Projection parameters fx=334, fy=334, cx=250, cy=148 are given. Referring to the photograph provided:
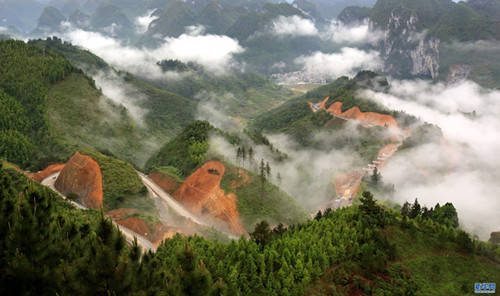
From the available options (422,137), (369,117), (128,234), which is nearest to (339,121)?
(369,117)

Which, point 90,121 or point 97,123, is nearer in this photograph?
point 90,121

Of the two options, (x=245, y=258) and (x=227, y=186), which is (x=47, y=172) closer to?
(x=227, y=186)

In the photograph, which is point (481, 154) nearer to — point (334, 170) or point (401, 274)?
point (334, 170)

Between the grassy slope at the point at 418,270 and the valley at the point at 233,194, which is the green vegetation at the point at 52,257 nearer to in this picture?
the valley at the point at 233,194

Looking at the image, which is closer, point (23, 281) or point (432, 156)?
point (23, 281)

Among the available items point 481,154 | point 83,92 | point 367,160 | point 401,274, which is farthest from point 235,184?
point 481,154

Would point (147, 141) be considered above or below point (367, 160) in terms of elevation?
above

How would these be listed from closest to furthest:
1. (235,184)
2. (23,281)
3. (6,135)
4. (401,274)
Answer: (23,281), (401,274), (235,184), (6,135)
